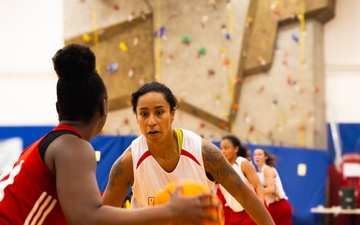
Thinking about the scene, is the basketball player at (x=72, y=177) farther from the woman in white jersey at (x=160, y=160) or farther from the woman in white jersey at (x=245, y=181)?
the woman in white jersey at (x=245, y=181)

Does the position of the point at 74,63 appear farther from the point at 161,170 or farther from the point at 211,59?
the point at 211,59

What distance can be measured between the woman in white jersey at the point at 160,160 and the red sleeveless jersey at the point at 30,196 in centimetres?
216

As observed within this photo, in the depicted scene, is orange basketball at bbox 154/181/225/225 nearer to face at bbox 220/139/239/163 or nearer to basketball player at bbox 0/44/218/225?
basketball player at bbox 0/44/218/225

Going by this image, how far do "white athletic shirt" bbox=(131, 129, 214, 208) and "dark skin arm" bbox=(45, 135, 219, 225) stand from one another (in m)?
2.35

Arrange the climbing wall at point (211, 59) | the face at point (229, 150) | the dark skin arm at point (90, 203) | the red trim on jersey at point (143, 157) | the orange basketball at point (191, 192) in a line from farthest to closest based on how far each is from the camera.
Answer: the climbing wall at point (211, 59)
the face at point (229, 150)
the red trim on jersey at point (143, 157)
the orange basketball at point (191, 192)
the dark skin arm at point (90, 203)

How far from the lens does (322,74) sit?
48.0 feet

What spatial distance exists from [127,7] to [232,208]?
7.41 m

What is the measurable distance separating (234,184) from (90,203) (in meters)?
2.44

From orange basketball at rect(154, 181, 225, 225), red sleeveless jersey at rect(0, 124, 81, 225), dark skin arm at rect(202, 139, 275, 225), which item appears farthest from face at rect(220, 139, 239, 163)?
red sleeveless jersey at rect(0, 124, 81, 225)

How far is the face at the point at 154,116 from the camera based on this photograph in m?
4.87

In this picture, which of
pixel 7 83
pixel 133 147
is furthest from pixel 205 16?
pixel 133 147

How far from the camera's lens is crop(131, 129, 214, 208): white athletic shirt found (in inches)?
195

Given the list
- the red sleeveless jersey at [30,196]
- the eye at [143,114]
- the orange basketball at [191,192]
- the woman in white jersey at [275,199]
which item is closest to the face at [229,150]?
the woman in white jersey at [275,199]

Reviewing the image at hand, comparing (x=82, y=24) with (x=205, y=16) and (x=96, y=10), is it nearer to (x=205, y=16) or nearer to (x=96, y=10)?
(x=96, y=10)
